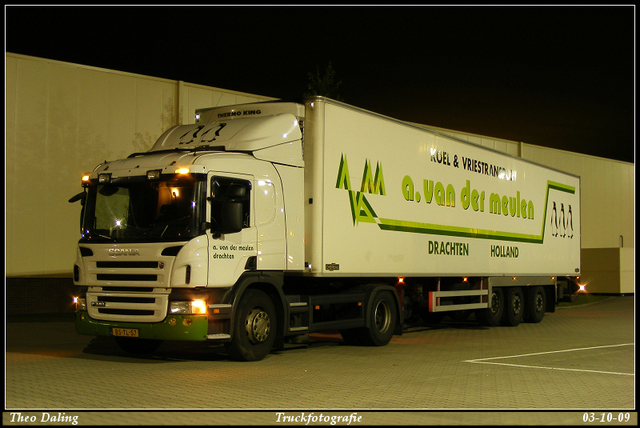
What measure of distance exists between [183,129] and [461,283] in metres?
7.63

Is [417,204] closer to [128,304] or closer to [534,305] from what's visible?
[128,304]

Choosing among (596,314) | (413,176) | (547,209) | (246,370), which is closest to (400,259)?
(413,176)

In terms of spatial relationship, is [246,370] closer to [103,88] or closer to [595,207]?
[103,88]

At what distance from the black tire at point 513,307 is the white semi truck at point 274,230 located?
272 cm

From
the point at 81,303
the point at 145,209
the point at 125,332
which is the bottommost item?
the point at 125,332

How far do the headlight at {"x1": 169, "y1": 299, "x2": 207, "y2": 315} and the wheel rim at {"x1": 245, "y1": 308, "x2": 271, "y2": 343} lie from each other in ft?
2.80

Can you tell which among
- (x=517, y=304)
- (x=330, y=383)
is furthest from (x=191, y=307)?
(x=517, y=304)

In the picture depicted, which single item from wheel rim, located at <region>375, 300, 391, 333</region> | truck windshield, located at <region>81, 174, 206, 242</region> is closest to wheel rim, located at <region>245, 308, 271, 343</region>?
truck windshield, located at <region>81, 174, 206, 242</region>

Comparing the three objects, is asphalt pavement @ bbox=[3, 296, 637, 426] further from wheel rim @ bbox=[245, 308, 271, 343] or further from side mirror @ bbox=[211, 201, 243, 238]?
side mirror @ bbox=[211, 201, 243, 238]

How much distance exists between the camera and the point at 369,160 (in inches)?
510

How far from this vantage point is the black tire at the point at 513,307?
723 inches

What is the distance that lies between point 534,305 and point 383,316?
734cm

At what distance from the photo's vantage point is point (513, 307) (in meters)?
18.6

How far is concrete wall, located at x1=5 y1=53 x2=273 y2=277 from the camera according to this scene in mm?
18984
